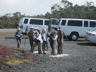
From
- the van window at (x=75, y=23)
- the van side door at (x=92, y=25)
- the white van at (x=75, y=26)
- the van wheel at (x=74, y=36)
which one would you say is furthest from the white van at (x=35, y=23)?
the van side door at (x=92, y=25)

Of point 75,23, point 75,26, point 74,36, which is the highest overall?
point 75,23

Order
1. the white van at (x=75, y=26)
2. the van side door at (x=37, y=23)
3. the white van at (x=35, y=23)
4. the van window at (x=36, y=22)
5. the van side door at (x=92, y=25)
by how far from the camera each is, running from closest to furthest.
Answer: the white van at (x=75, y=26) → the van side door at (x=92, y=25) → the white van at (x=35, y=23) → the van side door at (x=37, y=23) → the van window at (x=36, y=22)

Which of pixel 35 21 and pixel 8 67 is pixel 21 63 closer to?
pixel 8 67

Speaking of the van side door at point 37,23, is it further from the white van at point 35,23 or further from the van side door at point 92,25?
the van side door at point 92,25

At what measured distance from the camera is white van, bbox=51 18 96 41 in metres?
17.8

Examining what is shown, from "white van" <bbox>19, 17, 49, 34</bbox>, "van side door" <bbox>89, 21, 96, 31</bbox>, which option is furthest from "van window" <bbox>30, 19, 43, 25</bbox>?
"van side door" <bbox>89, 21, 96, 31</bbox>

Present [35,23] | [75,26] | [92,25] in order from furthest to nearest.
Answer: [35,23], [92,25], [75,26]

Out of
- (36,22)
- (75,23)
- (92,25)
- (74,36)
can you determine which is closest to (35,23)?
(36,22)

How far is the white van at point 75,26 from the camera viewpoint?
58.3 feet

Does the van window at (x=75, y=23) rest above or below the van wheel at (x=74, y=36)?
above

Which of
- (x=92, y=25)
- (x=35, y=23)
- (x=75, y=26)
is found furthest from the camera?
(x=35, y=23)

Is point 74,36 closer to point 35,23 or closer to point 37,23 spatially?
point 37,23

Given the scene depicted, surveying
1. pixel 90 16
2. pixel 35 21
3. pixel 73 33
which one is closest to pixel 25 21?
pixel 35 21

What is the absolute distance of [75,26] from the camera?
58.7 feet
